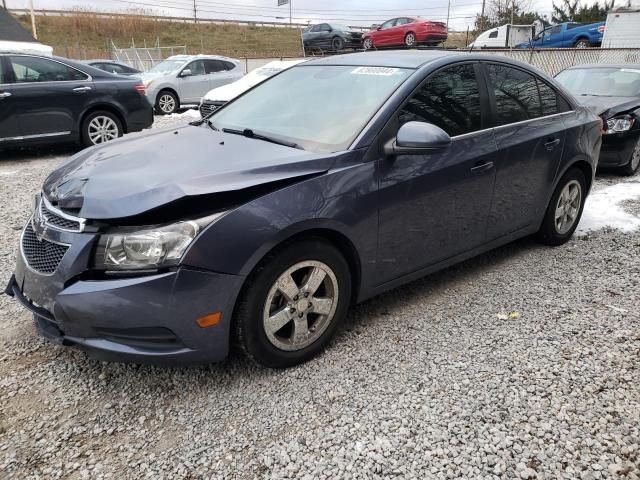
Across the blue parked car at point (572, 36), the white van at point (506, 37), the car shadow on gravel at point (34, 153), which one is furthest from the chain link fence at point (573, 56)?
the car shadow on gravel at point (34, 153)

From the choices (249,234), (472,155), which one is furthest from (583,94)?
(249,234)

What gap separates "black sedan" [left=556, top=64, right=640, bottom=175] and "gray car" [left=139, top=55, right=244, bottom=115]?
9.57 meters

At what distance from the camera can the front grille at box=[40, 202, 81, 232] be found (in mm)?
2410

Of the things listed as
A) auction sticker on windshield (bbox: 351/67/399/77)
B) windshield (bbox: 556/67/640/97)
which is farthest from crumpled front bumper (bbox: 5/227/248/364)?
windshield (bbox: 556/67/640/97)

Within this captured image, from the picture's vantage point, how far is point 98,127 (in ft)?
26.5

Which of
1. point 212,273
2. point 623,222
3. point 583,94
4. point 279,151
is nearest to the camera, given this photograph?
point 212,273

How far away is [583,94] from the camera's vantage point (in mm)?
7801

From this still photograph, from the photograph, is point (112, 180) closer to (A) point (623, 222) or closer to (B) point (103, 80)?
(A) point (623, 222)

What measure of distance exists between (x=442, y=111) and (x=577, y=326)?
5.31 feet

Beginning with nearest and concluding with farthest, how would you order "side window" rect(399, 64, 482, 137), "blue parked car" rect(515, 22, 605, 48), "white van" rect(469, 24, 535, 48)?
"side window" rect(399, 64, 482, 137)
"blue parked car" rect(515, 22, 605, 48)
"white van" rect(469, 24, 535, 48)

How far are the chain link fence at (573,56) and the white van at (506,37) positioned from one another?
1115cm

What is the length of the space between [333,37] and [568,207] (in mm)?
22422

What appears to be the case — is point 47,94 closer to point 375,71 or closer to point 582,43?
point 375,71

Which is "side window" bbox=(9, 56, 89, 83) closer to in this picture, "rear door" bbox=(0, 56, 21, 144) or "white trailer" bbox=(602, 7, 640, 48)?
"rear door" bbox=(0, 56, 21, 144)
